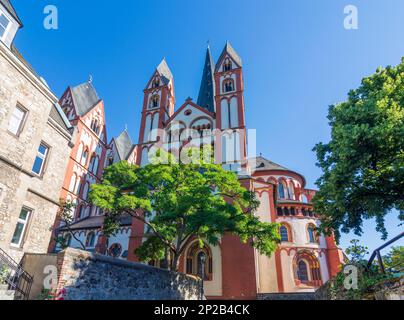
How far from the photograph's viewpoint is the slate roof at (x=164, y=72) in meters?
33.4

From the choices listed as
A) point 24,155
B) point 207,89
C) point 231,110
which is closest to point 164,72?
point 207,89

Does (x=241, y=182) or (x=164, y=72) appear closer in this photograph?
(x=241, y=182)

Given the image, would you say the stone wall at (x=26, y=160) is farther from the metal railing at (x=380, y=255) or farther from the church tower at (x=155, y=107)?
the church tower at (x=155, y=107)

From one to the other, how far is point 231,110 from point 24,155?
63.7 ft

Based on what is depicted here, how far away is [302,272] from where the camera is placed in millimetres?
24531

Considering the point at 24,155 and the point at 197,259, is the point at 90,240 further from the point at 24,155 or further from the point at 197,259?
the point at 24,155

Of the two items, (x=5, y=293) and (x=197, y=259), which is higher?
(x=197, y=259)

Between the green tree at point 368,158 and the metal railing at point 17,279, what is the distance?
36.4ft

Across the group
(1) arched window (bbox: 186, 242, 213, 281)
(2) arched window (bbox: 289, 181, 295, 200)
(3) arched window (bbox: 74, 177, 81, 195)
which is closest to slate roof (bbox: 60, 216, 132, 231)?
(3) arched window (bbox: 74, 177, 81, 195)

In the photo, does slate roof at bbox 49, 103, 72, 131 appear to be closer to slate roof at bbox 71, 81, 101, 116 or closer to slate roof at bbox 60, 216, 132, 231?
slate roof at bbox 60, 216, 132, 231
